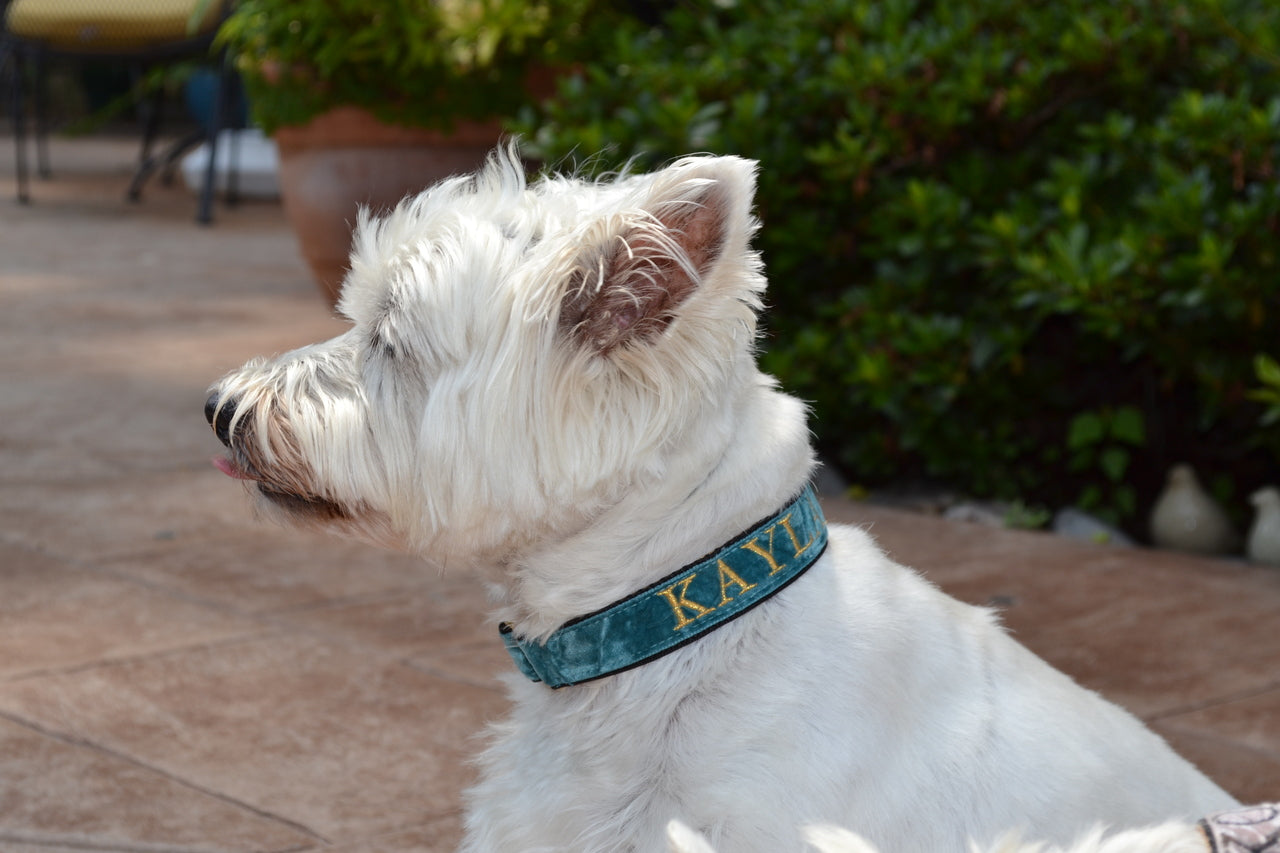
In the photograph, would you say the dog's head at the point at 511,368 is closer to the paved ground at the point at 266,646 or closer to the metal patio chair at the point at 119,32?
the paved ground at the point at 266,646

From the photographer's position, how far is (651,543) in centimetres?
220

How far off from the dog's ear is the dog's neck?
0.64 ft

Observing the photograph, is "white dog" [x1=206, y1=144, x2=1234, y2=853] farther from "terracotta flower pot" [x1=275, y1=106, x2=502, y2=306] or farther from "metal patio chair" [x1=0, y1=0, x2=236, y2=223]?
"metal patio chair" [x1=0, y1=0, x2=236, y2=223]

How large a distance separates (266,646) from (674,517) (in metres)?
2.12

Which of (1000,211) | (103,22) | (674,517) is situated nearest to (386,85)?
(1000,211)

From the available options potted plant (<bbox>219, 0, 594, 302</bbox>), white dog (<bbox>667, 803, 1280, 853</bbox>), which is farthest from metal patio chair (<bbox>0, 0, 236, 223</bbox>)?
white dog (<bbox>667, 803, 1280, 853</bbox>)

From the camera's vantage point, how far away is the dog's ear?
2039mm

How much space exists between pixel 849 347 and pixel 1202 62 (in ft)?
5.28

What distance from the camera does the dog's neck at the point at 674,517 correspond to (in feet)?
7.20

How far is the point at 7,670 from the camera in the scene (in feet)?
12.3

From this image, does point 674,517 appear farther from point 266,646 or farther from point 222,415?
point 266,646

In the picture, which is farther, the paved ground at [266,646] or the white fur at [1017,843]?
the paved ground at [266,646]

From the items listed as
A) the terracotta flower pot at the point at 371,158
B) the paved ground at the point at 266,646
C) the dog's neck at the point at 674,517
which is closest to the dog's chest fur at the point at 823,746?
the dog's neck at the point at 674,517

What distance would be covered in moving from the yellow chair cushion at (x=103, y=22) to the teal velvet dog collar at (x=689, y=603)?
968 centimetres
